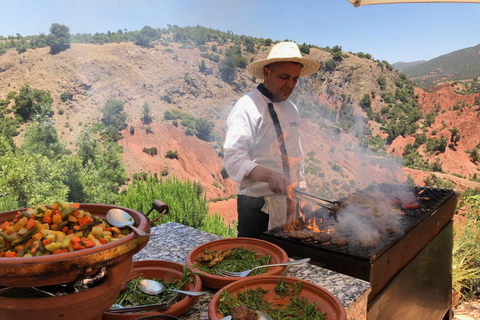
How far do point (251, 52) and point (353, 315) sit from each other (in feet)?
145

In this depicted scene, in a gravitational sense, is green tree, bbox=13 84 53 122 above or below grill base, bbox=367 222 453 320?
above

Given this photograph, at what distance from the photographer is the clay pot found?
818 mm

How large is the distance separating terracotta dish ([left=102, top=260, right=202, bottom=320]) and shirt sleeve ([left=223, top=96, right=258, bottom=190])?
1174 mm

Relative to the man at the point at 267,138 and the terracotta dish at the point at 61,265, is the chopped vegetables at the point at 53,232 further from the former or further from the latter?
the man at the point at 267,138

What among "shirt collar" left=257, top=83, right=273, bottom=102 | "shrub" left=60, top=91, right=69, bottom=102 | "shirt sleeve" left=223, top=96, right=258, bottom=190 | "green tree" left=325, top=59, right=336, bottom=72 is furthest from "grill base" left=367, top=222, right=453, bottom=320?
"green tree" left=325, top=59, right=336, bottom=72

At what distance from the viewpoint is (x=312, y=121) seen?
121ft

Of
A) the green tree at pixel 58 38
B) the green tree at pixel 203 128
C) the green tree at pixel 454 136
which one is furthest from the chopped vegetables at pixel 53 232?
the green tree at pixel 58 38

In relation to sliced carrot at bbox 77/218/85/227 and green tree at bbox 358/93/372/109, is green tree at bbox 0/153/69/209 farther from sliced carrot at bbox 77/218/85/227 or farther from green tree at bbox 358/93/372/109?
green tree at bbox 358/93/372/109

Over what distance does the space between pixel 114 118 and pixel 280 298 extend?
107 feet

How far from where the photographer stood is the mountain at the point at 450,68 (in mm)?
46250

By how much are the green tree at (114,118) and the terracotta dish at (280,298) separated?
30.0 meters

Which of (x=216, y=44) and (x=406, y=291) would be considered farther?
(x=216, y=44)

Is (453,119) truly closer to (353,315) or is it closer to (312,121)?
(312,121)

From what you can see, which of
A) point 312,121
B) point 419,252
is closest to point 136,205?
point 419,252
